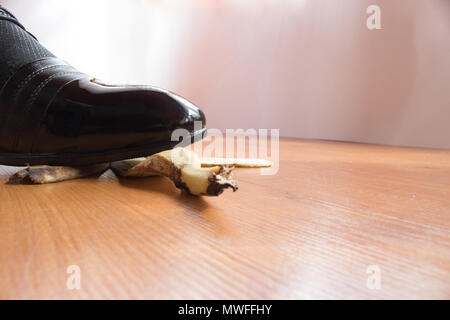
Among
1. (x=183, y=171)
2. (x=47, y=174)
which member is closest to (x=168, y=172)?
(x=183, y=171)

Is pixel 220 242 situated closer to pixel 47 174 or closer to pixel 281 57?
pixel 47 174

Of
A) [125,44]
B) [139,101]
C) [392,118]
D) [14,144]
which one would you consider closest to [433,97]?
[392,118]

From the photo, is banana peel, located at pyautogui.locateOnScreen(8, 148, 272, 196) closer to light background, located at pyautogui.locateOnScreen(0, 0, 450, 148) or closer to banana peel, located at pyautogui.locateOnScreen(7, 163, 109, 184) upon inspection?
banana peel, located at pyautogui.locateOnScreen(7, 163, 109, 184)

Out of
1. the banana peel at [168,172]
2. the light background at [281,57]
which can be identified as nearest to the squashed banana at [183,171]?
the banana peel at [168,172]

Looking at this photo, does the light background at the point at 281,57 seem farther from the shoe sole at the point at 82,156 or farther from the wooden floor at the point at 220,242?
the shoe sole at the point at 82,156
